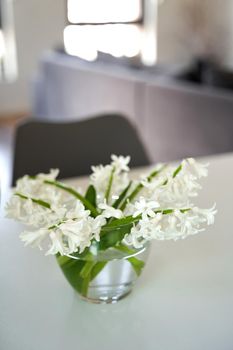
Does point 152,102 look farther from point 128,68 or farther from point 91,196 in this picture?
point 91,196

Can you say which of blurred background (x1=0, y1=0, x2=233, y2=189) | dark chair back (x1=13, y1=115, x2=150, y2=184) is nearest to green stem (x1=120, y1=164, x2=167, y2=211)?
dark chair back (x1=13, y1=115, x2=150, y2=184)

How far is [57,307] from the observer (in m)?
0.72

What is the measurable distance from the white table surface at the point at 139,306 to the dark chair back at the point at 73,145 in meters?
0.54

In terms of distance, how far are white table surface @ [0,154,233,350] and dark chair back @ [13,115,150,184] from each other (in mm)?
543

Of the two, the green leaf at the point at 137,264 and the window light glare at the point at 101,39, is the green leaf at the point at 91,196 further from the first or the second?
the window light glare at the point at 101,39

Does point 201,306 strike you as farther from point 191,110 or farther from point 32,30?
point 32,30

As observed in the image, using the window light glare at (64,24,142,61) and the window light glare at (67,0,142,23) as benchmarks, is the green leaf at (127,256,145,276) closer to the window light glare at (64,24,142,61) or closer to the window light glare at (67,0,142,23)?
the window light glare at (64,24,142,61)

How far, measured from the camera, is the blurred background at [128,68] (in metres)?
2.71

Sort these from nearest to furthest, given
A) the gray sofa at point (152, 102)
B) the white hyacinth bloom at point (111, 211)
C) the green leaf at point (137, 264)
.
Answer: the white hyacinth bloom at point (111, 211)
the green leaf at point (137, 264)
the gray sofa at point (152, 102)

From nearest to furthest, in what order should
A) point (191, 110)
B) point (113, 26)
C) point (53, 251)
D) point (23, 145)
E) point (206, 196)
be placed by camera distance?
1. point (53, 251)
2. point (206, 196)
3. point (23, 145)
4. point (191, 110)
5. point (113, 26)

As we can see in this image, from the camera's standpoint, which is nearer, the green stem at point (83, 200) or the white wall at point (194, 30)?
the green stem at point (83, 200)

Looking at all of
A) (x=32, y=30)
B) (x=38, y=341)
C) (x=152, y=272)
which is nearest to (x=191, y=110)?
(x=152, y=272)

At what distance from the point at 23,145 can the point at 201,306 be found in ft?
2.79

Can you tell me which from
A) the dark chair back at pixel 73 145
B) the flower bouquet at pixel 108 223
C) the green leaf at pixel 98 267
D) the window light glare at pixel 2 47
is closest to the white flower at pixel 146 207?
the flower bouquet at pixel 108 223
